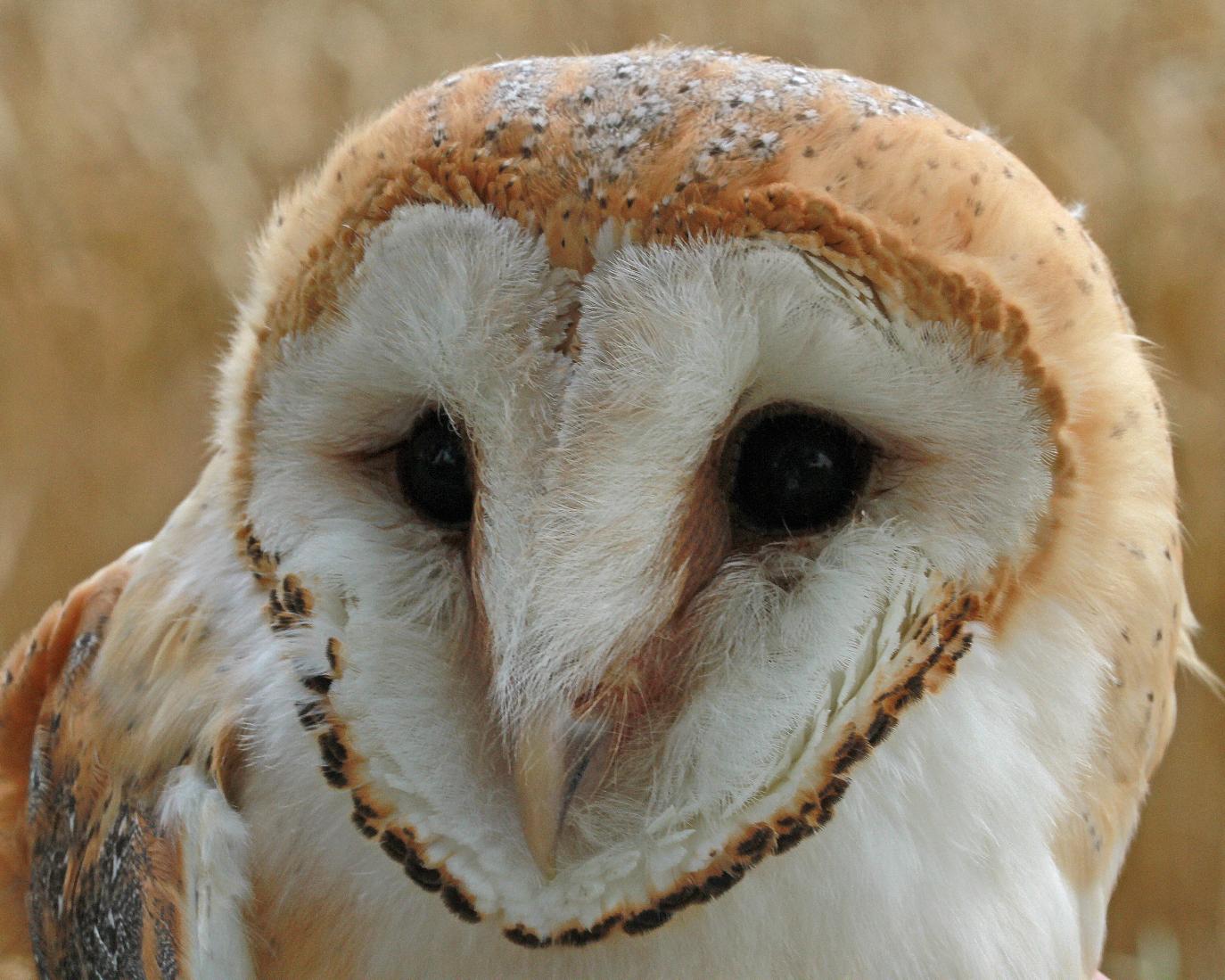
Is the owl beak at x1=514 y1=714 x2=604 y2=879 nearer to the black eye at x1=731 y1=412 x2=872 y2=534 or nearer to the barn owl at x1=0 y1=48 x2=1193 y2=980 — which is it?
the barn owl at x1=0 y1=48 x2=1193 y2=980

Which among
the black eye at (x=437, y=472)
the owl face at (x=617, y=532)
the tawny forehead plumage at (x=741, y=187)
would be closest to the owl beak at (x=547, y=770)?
the owl face at (x=617, y=532)

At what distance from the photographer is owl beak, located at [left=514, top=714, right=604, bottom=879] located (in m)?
0.69

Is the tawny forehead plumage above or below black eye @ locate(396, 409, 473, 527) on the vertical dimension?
above

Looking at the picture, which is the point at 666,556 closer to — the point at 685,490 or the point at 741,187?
the point at 685,490

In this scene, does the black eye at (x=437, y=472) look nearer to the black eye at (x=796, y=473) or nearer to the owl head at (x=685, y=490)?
the owl head at (x=685, y=490)

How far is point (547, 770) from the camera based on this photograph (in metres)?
0.69

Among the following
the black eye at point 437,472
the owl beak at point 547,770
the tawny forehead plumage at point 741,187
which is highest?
the tawny forehead plumage at point 741,187


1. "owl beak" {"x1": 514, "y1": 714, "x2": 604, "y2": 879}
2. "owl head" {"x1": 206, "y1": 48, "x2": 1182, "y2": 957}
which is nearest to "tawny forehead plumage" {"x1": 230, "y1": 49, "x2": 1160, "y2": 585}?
"owl head" {"x1": 206, "y1": 48, "x2": 1182, "y2": 957}

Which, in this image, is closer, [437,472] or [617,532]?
[617,532]

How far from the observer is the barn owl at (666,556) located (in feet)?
2.17

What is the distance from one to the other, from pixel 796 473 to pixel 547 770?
0.72ft

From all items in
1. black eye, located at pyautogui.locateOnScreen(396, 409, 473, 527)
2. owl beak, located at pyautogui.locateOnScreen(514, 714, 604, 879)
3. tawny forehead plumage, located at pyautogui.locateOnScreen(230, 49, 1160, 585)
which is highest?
tawny forehead plumage, located at pyautogui.locateOnScreen(230, 49, 1160, 585)

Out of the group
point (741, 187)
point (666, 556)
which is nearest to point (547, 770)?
point (666, 556)

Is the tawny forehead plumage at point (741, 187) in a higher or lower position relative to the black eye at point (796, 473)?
higher
